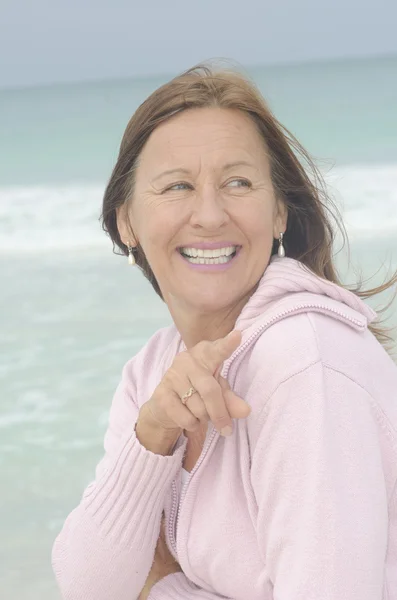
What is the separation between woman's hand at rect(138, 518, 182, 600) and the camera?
188cm

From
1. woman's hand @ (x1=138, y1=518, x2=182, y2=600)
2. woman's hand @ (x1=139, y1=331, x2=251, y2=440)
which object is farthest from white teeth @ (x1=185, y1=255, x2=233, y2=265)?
woman's hand @ (x1=138, y1=518, x2=182, y2=600)

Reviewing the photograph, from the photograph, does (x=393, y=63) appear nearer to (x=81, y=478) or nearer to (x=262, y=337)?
(x=81, y=478)

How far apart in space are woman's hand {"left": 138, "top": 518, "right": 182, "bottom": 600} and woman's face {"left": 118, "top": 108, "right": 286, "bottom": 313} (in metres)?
0.40

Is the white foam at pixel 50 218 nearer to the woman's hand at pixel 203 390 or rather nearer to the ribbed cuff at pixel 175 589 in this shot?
the ribbed cuff at pixel 175 589

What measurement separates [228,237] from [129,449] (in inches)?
14.0

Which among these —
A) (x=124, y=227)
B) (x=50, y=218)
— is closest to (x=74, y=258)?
(x=50, y=218)

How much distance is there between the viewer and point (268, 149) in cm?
182

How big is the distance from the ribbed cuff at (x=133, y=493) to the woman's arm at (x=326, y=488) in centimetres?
28

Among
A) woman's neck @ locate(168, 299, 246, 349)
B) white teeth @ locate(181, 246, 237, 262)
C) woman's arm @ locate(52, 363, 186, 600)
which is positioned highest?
white teeth @ locate(181, 246, 237, 262)

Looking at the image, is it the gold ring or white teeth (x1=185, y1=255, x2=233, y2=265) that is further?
white teeth (x1=185, y1=255, x2=233, y2=265)

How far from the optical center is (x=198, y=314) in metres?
1.83

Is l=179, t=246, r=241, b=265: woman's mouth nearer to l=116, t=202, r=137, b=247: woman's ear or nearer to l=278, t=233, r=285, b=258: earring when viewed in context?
l=278, t=233, r=285, b=258: earring

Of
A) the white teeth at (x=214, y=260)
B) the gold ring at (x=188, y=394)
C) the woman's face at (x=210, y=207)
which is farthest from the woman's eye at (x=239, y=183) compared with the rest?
the gold ring at (x=188, y=394)

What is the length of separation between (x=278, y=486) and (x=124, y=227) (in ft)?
2.16
